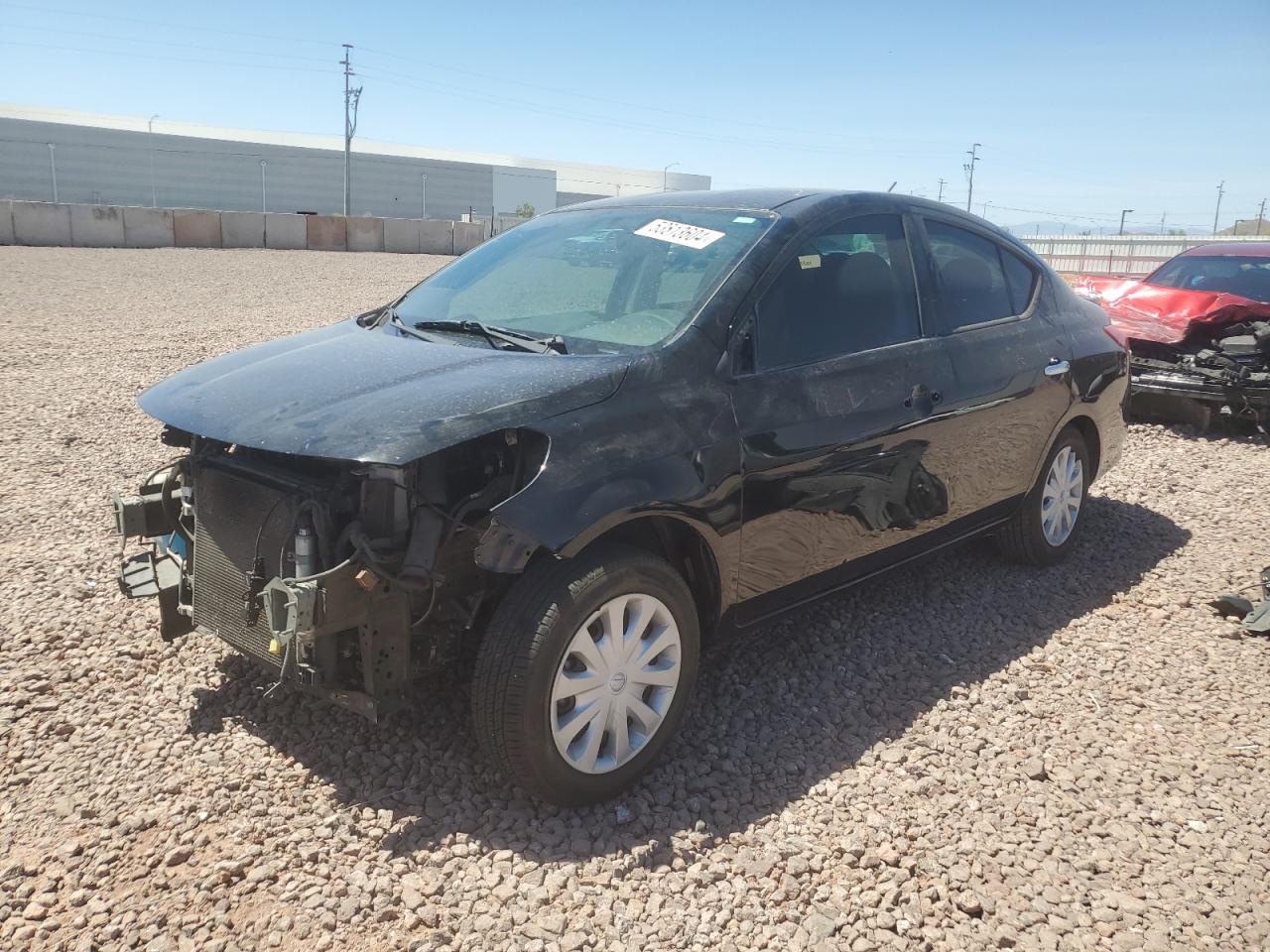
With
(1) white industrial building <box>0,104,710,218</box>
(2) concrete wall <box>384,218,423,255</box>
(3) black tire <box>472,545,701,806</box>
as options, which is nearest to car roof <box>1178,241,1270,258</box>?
(3) black tire <box>472,545,701,806</box>

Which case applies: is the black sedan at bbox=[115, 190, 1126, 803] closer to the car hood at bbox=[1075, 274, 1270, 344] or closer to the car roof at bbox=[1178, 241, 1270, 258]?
the car hood at bbox=[1075, 274, 1270, 344]

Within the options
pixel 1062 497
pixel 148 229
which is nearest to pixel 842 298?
pixel 1062 497

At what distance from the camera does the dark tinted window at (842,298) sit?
342 centimetres

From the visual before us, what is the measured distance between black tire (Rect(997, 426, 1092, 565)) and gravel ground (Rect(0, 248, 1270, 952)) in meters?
0.11

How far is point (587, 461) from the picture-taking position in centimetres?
277

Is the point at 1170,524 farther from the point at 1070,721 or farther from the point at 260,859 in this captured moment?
the point at 260,859

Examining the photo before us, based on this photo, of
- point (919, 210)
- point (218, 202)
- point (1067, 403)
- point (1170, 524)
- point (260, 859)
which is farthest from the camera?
point (218, 202)

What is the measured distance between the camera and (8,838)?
9.11 ft

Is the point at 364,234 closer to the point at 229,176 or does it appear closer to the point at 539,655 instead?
the point at 229,176

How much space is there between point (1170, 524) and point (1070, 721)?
2842 mm

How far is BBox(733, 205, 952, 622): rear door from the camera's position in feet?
10.8

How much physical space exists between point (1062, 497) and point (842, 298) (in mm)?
2033

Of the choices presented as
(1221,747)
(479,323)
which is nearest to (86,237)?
(479,323)

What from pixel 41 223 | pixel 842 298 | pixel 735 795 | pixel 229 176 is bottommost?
pixel 735 795
